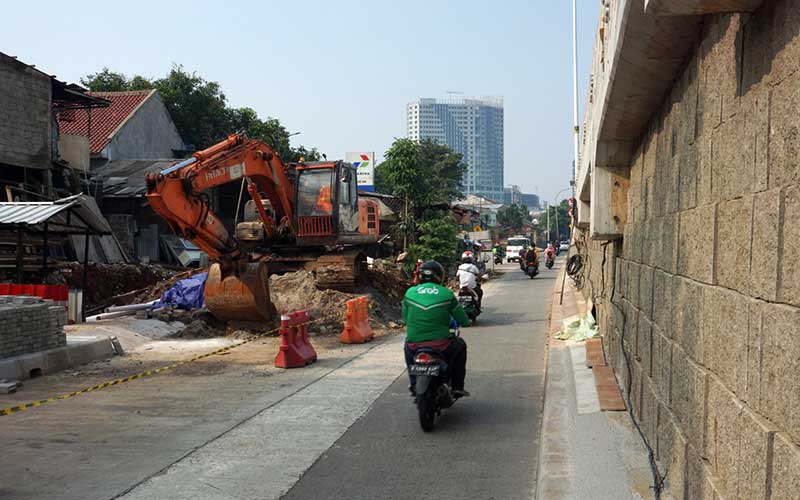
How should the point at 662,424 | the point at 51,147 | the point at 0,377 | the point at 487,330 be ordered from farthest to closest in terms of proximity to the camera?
the point at 51,147
the point at 487,330
the point at 0,377
the point at 662,424

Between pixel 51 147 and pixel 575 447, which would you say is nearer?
pixel 575 447

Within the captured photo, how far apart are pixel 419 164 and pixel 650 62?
26.8m

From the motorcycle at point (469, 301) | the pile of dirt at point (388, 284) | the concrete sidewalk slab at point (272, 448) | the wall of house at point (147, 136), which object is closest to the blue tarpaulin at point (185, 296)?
the pile of dirt at point (388, 284)

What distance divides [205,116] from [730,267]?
45871 mm

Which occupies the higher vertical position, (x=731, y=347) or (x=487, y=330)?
(x=731, y=347)

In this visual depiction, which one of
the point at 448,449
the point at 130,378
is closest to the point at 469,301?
the point at 130,378

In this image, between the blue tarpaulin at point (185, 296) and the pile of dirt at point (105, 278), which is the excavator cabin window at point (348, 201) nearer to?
the blue tarpaulin at point (185, 296)

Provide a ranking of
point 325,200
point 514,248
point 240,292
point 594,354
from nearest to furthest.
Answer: point 594,354 → point 240,292 → point 325,200 → point 514,248

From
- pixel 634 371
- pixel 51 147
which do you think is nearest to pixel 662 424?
pixel 634 371

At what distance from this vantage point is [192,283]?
17.1 meters

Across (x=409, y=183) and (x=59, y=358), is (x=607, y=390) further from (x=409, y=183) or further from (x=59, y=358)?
(x=409, y=183)

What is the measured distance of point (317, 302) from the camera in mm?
16797

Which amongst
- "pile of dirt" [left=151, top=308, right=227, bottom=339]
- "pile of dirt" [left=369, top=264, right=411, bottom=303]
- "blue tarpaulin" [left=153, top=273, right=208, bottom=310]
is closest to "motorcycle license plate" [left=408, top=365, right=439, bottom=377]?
"pile of dirt" [left=151, top=308, right=227, bottom=339]

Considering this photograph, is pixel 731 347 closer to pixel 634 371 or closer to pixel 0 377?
pixel 634 371
